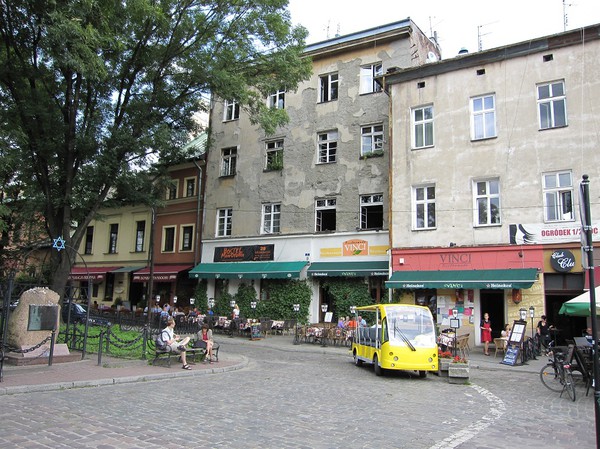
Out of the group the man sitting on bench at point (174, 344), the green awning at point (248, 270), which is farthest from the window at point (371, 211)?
the man sitting on bench at point (174, 344)

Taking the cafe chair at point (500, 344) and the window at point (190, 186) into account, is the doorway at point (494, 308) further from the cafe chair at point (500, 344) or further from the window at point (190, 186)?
the window at point (190, 186)

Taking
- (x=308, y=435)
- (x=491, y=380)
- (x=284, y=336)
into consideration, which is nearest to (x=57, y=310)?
(x=308, y=435)

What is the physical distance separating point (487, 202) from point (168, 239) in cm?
2098

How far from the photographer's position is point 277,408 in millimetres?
8812

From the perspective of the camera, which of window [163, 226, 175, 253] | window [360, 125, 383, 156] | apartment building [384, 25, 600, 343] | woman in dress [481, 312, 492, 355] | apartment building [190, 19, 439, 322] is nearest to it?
apartment building [384, 25, 600, 343]

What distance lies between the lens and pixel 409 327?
14.1 meters

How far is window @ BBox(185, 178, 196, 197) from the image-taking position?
108 feet

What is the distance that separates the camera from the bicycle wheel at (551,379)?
12065 mm

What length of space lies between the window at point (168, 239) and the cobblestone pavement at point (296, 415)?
21300mm

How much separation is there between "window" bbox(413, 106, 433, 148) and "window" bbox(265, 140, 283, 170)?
8236 mm

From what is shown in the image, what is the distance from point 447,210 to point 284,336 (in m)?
9.96

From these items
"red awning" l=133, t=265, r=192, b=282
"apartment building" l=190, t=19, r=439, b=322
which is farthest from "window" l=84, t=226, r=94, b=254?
"apartment building" l=190, t=19, r=439, b=322

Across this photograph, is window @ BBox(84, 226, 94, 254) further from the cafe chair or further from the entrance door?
the cafe chair

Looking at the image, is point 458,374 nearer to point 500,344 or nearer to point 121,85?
point 500,344
